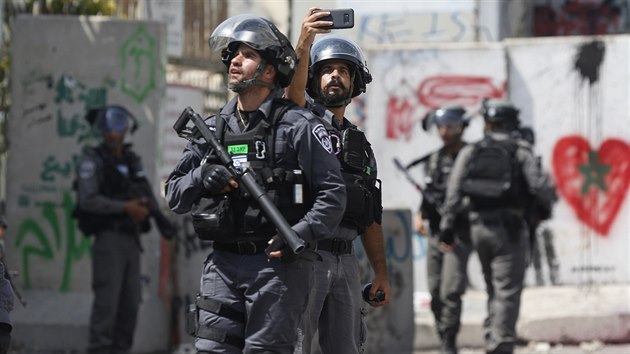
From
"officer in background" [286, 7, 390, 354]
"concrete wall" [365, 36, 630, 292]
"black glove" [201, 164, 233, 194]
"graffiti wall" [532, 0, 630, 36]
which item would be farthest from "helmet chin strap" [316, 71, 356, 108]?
"graffiti wall" [532, 0, 630, 36]

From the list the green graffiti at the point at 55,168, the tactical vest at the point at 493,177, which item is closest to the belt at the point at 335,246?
the tactical vest at the point at 493,177

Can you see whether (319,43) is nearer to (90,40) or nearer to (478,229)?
(478,229)

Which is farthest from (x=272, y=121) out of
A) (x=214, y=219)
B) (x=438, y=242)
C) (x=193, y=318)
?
(x=438, y=242)

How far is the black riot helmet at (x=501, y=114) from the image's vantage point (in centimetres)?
1067

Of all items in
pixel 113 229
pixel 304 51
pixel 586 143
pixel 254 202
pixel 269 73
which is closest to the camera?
pixel 254 202

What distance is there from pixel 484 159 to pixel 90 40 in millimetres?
3517

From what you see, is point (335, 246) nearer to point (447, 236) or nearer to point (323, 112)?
point (323, 112)

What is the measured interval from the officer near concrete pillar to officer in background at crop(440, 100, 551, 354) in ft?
0.93

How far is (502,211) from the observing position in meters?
10.5

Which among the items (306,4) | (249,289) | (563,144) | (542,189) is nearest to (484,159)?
(542,189)

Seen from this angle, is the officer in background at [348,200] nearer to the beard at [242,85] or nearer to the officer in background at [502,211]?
the beard at [242,85]

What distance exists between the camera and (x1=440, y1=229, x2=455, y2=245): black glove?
10820 mm

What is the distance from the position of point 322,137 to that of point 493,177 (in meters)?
4.54

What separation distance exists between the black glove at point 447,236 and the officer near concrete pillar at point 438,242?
0.04 metres
